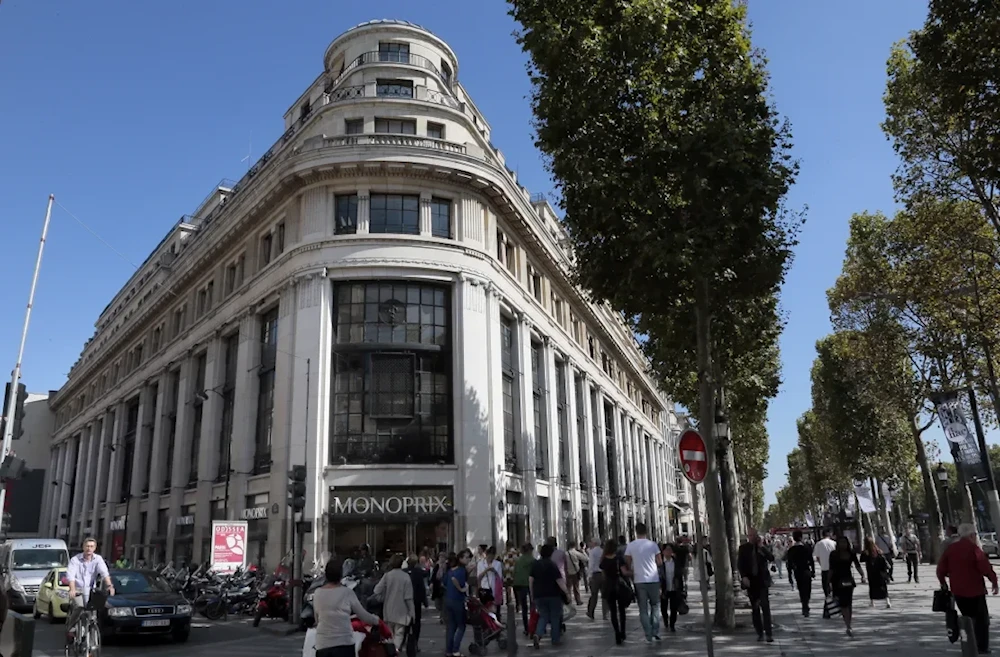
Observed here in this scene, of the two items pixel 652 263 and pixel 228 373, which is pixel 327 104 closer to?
pixel 228 373

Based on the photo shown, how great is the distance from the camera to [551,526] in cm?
3167

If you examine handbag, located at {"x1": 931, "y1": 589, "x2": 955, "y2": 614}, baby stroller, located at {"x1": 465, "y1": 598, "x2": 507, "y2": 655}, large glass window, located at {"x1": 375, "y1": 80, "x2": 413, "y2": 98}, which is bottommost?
baby stroller, located at {"x1": 465, "y1": 598, "x2": 507, "y2": 655}

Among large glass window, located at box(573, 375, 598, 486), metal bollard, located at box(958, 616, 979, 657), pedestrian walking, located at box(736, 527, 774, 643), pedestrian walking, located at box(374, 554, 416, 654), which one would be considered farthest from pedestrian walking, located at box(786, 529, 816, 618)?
large glass window, located at box(573, 375, 598, 486)

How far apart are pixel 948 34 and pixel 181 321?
1514 inches

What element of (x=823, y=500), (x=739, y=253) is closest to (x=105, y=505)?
(x=739, y=253)

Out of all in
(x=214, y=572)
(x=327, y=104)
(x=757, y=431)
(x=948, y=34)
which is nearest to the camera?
(x=948, y=34)

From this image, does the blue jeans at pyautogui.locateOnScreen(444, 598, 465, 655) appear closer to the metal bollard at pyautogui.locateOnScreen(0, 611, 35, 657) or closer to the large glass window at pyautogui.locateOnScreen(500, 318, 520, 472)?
the metal bollard at pyautogui.locateOnScreen(0, 611, 35, 657)

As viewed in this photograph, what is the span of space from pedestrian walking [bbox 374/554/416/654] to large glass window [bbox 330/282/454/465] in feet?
50.4

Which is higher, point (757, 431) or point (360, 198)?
point (360, 198)

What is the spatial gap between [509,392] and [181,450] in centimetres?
1698

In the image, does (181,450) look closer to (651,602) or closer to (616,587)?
(616,587)

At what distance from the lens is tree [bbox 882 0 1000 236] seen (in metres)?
11.6

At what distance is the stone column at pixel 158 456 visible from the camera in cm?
3747

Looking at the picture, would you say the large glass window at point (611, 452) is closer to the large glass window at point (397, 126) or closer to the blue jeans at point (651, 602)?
the large glass window at point (397, 126)
